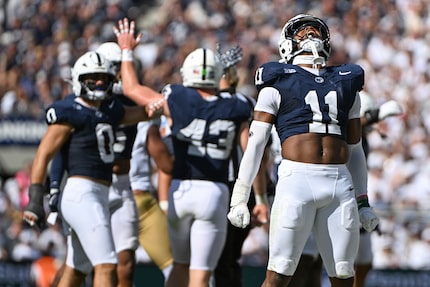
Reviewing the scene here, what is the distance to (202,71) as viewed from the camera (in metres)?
8.37

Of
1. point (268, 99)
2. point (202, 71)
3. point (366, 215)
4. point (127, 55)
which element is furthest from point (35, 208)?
point (366, 215)

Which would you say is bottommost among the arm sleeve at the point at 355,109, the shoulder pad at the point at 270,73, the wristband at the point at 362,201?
the wristband at the point at 362,201

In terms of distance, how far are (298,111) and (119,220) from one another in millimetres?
2612

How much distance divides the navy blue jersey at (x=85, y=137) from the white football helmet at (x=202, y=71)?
73 centimetres

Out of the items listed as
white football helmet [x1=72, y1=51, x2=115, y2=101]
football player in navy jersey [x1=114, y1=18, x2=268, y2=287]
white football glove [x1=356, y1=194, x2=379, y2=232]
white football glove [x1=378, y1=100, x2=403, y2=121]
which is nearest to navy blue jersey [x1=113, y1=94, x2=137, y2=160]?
football player in navy jersey [x1=114, y1=18, x2=268, y2=287]

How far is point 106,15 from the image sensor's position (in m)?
19.2

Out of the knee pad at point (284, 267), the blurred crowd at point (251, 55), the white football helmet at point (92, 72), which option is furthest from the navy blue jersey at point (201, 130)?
the blurred crowd at point (251, 55)

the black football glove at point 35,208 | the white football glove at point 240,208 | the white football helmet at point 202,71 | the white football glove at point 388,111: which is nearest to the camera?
the white football glove at point 240,208

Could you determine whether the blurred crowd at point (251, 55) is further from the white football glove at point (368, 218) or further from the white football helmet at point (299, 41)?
the white football helmet at point (299, 41)

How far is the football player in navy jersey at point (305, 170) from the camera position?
21.3 ft

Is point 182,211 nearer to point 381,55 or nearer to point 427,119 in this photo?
point 427,119

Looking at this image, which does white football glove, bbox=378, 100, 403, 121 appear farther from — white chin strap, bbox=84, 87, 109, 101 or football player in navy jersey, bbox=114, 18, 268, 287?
white chin strap, bbox=84, 87, 109, 101

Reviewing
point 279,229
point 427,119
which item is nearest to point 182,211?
point 279,229

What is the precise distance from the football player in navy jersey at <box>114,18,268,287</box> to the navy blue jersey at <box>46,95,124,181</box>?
Result: 0.52m
